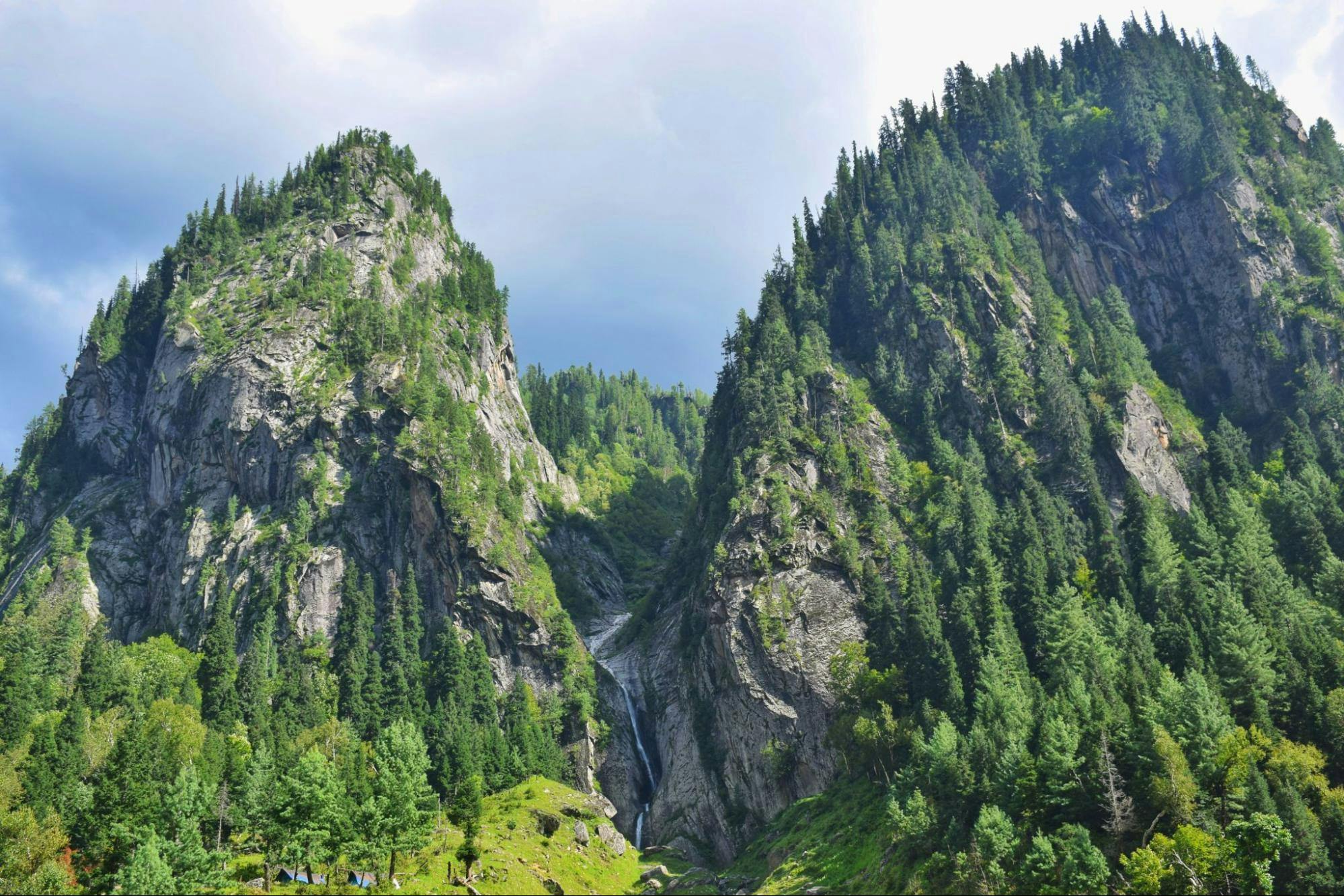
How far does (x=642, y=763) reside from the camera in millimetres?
141875

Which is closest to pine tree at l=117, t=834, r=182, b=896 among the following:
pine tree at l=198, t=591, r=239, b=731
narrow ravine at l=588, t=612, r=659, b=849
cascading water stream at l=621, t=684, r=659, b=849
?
pine tree at l=198, t=591, r=239, b=731

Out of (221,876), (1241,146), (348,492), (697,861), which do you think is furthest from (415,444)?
(1241,146)

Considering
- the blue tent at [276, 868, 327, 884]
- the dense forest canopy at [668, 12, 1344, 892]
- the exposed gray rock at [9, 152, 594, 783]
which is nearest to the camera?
the dense forest canopy at [668, 12, 1344, 892]

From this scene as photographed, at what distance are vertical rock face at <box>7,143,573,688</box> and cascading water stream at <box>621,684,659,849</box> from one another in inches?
525

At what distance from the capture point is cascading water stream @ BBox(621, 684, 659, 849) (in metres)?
131

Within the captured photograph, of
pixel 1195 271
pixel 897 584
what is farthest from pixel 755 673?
pixel 1195 271

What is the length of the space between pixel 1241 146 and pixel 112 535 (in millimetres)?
232516

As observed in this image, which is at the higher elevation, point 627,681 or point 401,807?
point 627,681

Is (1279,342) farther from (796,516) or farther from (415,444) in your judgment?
(415,444)

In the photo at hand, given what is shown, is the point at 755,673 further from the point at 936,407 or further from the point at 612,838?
the point at 936,407

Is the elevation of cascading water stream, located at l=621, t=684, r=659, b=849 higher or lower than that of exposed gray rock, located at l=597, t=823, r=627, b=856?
higher

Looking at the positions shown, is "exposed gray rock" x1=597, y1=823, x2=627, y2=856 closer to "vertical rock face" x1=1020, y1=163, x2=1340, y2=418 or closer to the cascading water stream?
the cascading water stream

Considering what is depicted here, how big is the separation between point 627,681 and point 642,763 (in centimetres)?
1472

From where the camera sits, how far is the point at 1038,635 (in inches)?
4328
